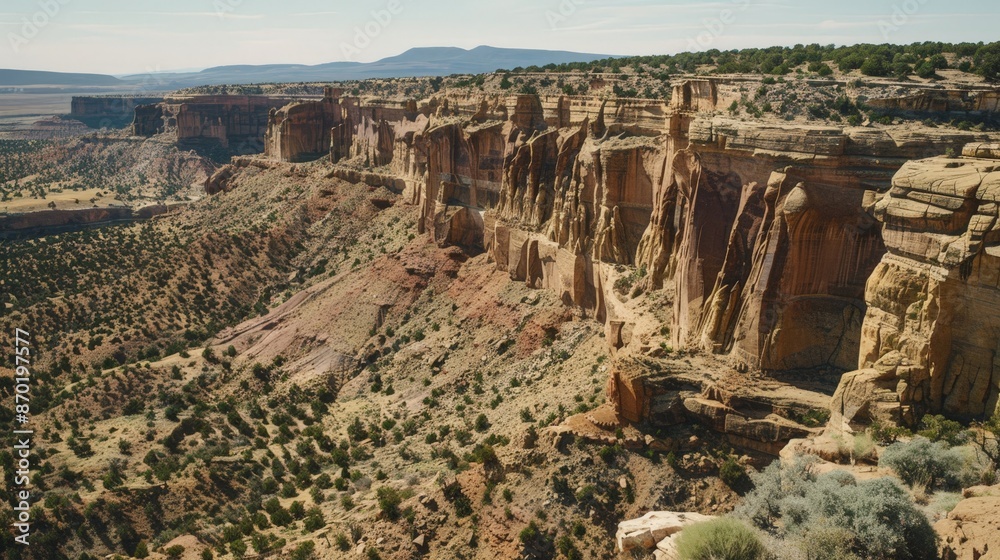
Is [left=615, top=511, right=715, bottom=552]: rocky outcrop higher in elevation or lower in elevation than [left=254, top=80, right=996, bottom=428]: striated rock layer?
lower

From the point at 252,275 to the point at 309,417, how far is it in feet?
88.9

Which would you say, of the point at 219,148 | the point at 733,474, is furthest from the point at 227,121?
the point at 733,474

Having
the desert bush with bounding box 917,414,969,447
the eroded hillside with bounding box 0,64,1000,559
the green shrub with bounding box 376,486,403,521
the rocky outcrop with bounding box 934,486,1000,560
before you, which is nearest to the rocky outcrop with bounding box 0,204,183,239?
the eroded hillside with bounding box 0,64,1000,559

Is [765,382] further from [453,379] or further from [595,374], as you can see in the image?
[453,379]

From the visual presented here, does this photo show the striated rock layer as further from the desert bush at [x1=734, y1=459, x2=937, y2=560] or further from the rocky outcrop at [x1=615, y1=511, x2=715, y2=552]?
the rocky outcrop at [x1=615, y1=511, x2=715, y2=552]

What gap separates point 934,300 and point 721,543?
10719mm

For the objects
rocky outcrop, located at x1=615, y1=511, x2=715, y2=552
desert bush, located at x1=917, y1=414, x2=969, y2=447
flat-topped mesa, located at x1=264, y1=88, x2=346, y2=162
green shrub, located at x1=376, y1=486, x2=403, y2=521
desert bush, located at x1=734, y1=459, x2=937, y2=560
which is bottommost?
green shrub, located at x1=376, y1=486, x2=403, y2=521

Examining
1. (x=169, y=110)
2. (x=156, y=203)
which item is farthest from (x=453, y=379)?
(x=169, y=110)

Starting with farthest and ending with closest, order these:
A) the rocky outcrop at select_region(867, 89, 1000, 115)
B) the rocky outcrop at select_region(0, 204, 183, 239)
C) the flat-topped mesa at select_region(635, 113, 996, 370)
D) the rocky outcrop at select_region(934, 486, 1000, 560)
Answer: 1. the rocky outcrop at select_region(0, 204, 183, 239)
2. the rocky outcrop at select_region(867, 89, 1000, 115)
3. the flat-topped mesa at select_region(635, 113, 996, 370)
4. the rocky outcrop at select_region(934, 486, 1000, 560)

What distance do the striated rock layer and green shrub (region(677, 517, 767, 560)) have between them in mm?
8203

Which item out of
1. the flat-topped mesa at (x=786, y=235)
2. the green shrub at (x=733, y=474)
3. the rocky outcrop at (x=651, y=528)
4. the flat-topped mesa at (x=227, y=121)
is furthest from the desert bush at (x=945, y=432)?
the flat-topped mesa at (x=227, y=121)

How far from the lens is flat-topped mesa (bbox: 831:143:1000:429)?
25.5 m

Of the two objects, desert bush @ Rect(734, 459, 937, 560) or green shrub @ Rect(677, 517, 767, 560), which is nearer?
desert bush @ Rect(734, 459, 937, 560)

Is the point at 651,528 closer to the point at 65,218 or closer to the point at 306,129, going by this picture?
the point at 306,129
